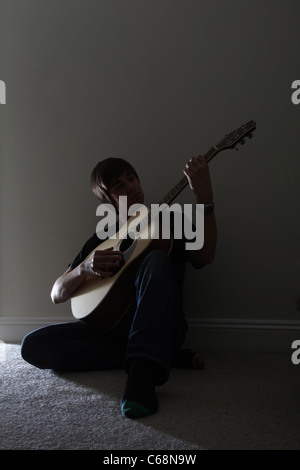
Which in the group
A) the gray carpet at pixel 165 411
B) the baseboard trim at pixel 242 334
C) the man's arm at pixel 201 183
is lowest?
the gray carpet at pixel 165 411

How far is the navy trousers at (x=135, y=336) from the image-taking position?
109 cm

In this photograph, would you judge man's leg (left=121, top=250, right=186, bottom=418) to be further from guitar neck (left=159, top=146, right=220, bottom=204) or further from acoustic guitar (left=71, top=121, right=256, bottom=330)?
guitar neck (left=159, top=146, right=220, bottom=204)

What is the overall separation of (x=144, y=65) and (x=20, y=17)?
0.59 m

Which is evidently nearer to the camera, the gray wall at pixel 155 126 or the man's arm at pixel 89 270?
the man's arm at pixel 89 270

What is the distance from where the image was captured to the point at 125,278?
1.31m

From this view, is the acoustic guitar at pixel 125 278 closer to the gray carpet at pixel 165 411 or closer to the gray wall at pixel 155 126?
the gray carpet at pixel 165 411

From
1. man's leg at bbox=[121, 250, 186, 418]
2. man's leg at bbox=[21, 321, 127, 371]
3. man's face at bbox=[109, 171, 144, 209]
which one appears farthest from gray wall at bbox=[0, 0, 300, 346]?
man's leg at bbox=[121, 250, 186, 418]

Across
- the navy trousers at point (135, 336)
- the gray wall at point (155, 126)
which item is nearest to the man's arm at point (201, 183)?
the navy trousers at point (135, 336)

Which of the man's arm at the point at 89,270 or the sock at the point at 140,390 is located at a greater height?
the man's arm at the point at 89,270

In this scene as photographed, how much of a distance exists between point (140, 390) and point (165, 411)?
0.33 feet

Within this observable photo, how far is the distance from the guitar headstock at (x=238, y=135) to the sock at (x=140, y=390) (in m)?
0.68

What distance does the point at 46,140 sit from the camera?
1938 millimetres

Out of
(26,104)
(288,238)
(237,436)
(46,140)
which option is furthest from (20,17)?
(237,436)

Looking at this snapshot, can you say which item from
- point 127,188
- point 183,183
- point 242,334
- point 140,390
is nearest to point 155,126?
point 127,188
